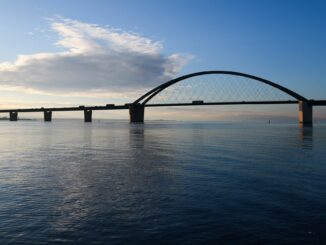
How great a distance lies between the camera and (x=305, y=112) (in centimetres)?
15488

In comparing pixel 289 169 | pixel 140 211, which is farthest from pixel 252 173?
pixel 140 211

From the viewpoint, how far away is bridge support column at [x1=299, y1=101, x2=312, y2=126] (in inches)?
6043

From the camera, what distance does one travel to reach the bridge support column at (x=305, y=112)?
6043 inches

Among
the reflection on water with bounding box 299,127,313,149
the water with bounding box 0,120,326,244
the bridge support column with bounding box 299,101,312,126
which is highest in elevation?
the bridge support column with bounding box 299,101,312,126

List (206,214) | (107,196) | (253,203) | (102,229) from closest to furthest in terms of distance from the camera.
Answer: (102,229) < (206,214) < (253,203) < (107,196)

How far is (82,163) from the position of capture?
25.3 meters

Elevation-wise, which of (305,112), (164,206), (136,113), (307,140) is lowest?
(307,140)

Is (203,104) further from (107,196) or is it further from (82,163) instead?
(107,196)

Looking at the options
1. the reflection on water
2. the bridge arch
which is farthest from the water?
the bridge arch

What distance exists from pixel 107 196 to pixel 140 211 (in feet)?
9.02

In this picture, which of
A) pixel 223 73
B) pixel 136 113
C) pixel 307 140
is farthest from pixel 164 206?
pixel 136 113

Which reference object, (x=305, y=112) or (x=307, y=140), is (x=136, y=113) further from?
(x=307, y=140)

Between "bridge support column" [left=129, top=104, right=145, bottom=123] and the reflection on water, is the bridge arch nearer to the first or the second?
"bridge support column" [left=129, top=104, right=145, bottom=123]

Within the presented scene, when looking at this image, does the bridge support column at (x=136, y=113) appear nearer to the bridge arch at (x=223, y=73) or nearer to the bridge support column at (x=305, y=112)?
the bridge arch at (x=223, y=73)
